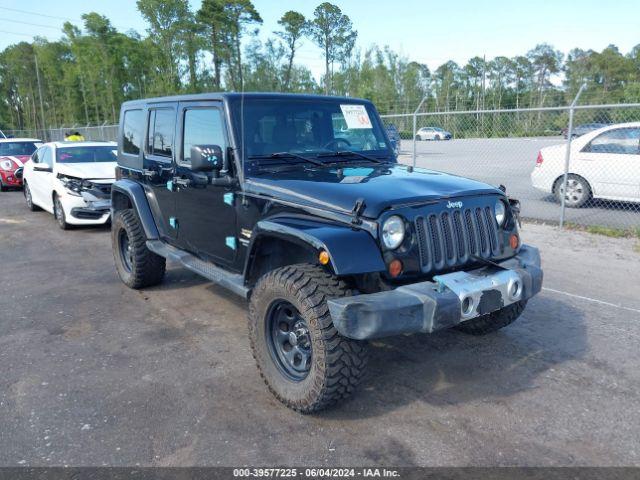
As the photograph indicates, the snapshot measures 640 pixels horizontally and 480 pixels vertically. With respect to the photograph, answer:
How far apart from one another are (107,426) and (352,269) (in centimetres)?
179

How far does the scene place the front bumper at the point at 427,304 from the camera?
2916 millimetres

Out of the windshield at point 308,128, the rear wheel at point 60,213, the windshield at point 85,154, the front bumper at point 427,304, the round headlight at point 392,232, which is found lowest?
the rear wheel at point 60,213

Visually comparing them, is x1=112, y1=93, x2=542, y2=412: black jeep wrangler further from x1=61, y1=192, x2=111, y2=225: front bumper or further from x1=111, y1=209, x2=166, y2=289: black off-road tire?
x1=61, y1=192, x2=111, y2=225: front bumper

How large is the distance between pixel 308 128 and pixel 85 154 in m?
7.77

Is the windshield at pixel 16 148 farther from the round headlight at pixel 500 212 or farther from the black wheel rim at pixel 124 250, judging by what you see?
the round headlight at pixel 500 212

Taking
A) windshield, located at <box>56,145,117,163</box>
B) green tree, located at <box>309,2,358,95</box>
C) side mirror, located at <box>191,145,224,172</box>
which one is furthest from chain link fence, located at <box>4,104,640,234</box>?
green tree, located at <box>309,2,358,95</box>

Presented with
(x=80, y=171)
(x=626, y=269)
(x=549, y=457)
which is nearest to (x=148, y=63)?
(x=80, y=171)

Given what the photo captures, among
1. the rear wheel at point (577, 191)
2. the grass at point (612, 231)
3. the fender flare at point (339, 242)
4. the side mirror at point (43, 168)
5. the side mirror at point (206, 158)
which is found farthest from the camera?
the side mirror at point (43, 168)

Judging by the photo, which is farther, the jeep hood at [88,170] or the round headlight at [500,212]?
the jeep hood at [88,170]

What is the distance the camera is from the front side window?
30.4 ft

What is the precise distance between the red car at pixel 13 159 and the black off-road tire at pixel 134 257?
11.9 metres

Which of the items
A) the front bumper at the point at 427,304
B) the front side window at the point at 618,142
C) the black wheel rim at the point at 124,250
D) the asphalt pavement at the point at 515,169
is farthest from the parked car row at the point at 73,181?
the front side window at the point at 618,142

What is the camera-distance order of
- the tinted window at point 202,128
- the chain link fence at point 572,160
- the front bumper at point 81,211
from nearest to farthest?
the tinted window at point 202,128, the chain link fence at point 572,160, the front bumper at point 81,211

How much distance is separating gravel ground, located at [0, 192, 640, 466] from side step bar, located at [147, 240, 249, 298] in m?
0.59
